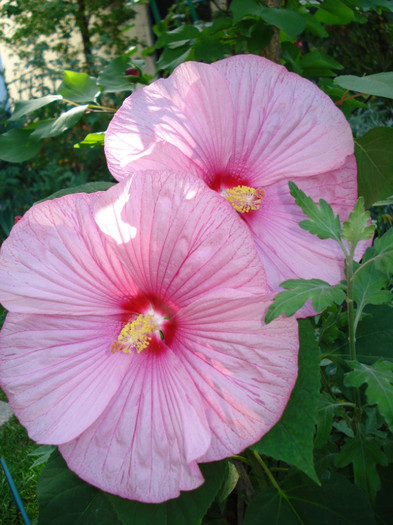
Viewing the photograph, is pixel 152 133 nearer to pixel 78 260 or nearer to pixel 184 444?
pixel 78 260

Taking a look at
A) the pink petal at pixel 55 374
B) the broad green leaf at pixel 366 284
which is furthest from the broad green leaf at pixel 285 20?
the pink petal at pixel 55 374

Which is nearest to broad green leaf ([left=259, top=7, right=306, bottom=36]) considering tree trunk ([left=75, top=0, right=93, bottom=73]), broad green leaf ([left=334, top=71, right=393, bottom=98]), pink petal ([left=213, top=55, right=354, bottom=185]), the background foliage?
the background foliage

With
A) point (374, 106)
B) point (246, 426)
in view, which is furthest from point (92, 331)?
point (374, 106)

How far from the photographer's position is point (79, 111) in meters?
1.20

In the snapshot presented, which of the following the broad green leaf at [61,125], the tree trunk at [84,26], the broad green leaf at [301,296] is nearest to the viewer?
the broad green leaf at [301,296]

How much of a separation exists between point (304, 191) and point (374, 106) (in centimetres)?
325

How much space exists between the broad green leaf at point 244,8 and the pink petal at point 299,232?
19.3 inches

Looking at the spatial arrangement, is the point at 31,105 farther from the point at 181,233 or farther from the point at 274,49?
the point at 181,233

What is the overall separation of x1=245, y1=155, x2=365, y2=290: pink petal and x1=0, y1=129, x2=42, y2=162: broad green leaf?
0.70 metres

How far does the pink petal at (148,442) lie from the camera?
0.60 metres

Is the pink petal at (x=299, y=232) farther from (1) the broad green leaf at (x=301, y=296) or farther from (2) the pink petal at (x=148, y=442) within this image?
(2) the pink petal at (x=148, y=442)

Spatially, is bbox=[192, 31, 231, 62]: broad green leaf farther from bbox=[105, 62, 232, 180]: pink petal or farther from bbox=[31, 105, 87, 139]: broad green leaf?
bbox=[105, 62, 232, 180]: pink petal

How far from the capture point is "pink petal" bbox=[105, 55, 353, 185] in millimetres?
696

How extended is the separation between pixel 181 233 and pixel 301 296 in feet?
0.47
